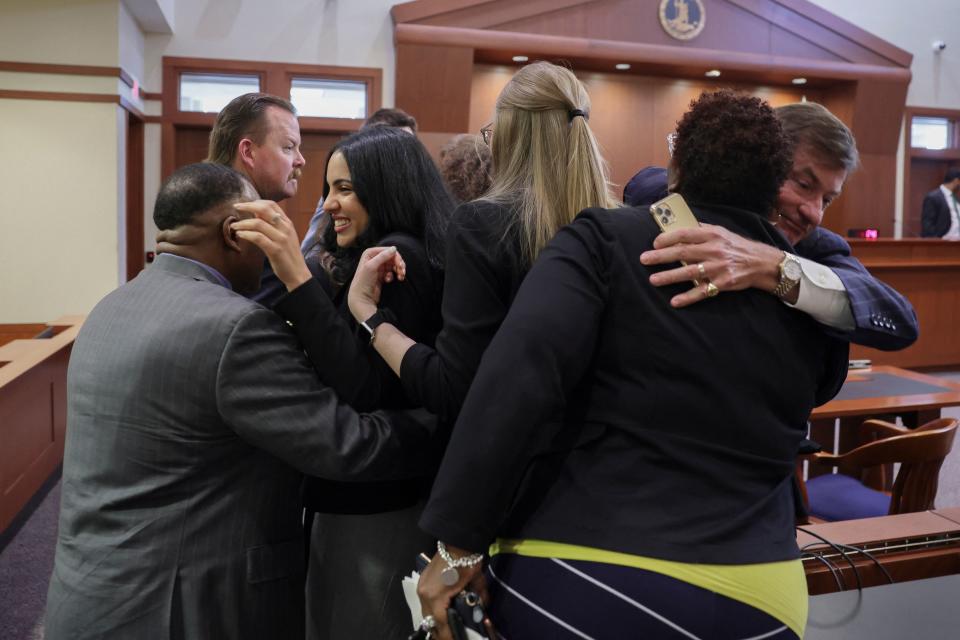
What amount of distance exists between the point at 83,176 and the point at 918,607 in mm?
6601

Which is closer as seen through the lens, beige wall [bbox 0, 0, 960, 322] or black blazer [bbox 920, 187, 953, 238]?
beige wall [bbox 0, 0, 960, 322]

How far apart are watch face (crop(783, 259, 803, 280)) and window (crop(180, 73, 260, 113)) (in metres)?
7.41

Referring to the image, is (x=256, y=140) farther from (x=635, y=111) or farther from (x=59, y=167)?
(x=635, y=111)

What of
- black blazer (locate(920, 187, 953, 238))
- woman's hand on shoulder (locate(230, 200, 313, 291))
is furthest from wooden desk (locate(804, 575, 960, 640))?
black blazer (locate(920, 187, 953, 238))

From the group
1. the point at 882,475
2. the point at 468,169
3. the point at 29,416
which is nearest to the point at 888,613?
the point at 468,169

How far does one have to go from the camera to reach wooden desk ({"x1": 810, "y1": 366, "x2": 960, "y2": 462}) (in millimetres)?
3369

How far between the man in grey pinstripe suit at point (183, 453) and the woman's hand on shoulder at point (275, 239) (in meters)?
0.02

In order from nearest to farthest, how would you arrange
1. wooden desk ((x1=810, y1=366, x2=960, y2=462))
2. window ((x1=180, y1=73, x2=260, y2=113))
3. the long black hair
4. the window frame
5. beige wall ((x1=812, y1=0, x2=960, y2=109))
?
the long black hair, wooden desk ((x1=810, y1=366, x2=960, y2=462)), the window frame, window ((x1=180, y1=73, x2=260, y2=113)), beige wall ((x1=812, y1=0, x2=960, y2=109))

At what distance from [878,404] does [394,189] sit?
2632 mm

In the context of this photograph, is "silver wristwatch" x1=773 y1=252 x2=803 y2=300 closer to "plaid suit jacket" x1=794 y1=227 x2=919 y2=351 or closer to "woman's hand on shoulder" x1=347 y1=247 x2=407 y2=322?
"plaid suit jacket" x1=794 y1=227 x2=919 y2=351

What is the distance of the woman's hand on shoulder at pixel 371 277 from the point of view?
148 centimetres

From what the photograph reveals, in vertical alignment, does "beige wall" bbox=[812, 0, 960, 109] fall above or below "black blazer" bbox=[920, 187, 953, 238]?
above

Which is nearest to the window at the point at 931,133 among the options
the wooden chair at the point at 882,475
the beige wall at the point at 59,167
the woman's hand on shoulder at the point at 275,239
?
the wooden chair at the point at 882,475

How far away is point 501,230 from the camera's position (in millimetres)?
1342
